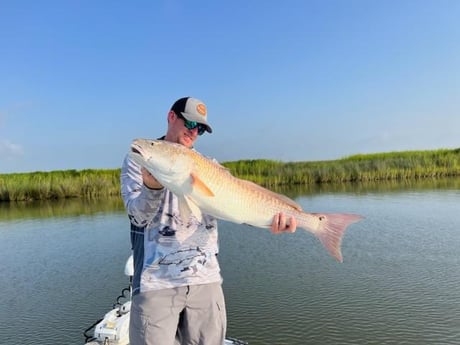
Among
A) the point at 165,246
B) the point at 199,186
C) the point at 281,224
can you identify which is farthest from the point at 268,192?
the point at 165,246

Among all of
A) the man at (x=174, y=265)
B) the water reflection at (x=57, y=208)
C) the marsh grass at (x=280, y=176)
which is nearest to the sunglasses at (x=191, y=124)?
the man at (x=174, y=265)

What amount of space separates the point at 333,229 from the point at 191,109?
48.4 inches

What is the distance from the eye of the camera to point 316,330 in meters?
6.65

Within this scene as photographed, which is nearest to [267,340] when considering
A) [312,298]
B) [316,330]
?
[316,330]

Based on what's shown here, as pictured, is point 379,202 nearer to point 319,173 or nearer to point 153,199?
point 319,173

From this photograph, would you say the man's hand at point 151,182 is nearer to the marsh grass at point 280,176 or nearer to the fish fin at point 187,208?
the fish fin at point 187,208

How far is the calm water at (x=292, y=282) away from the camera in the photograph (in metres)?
6.77

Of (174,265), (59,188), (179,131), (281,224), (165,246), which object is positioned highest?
(59,188)

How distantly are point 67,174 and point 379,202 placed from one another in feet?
76.1

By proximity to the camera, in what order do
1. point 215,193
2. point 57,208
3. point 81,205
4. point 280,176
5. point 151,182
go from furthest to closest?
1. point 280,176
2. point 81,205
3. point 57,208
4. point 215,193
5. point 151,182

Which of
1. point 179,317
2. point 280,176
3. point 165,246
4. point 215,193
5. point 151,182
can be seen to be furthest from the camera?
point 280,176

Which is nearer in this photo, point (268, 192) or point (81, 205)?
point (268, 192)

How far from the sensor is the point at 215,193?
8.46ft

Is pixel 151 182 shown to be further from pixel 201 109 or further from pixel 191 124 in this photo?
pixel 201 109
